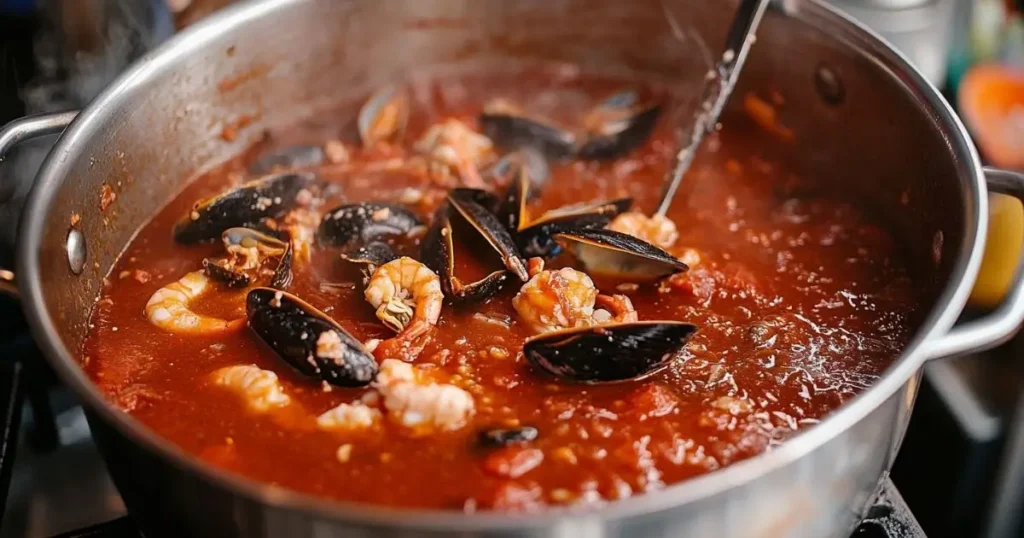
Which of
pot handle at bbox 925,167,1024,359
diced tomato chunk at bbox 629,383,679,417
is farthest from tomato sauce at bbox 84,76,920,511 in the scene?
pot handle at bbox 925,167,1024,359

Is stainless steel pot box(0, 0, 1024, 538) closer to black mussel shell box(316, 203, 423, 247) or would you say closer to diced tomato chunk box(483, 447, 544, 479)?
diced tomato chunk box(483, 447, 544, 479)

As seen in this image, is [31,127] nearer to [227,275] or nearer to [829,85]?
[227,275]

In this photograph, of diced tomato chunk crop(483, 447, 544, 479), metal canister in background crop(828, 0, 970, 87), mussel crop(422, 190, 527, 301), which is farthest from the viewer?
metal canister in background crop(828, 0, 970, 87)

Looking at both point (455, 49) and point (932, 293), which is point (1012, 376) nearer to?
point (932, 293)

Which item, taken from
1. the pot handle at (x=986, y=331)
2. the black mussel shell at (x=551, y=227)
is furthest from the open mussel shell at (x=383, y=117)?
the pot handle at (x=986, y=331)

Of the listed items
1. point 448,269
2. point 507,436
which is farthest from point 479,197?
point 507,436

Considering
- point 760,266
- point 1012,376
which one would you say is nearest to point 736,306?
point 760,266

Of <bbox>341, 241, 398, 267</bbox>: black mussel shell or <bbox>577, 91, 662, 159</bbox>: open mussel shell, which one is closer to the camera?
<bbox>341, 241, 398, 267</bbox>: black mussel shell
